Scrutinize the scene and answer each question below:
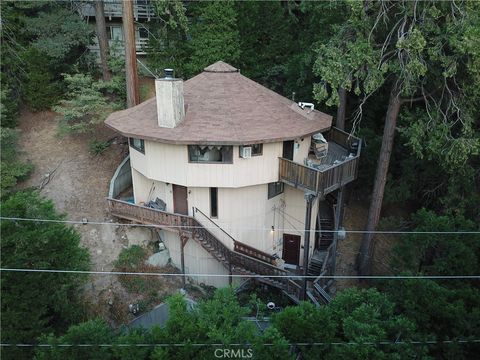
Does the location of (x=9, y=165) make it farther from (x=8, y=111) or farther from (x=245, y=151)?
(x=245, y=151)

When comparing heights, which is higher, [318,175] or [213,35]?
[213,35]

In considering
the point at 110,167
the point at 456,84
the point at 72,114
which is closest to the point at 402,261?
the point at 456,84

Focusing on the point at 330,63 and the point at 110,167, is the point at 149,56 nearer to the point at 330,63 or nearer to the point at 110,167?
the point at 110,167

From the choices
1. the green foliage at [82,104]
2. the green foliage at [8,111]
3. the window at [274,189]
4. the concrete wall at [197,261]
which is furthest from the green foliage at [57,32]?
the window at [274,189]

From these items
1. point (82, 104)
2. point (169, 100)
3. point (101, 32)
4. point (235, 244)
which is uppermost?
point (101, 32)

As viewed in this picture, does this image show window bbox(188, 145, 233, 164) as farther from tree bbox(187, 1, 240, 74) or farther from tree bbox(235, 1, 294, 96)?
tree bbox(235, 1, 294, 96)

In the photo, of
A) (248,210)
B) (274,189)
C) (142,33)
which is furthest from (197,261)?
(142,33)

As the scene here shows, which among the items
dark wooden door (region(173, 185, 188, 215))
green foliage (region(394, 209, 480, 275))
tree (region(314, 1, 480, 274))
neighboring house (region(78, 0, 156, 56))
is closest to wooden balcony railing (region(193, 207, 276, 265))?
dark wooden door (region(173, 185, 188, 215))
